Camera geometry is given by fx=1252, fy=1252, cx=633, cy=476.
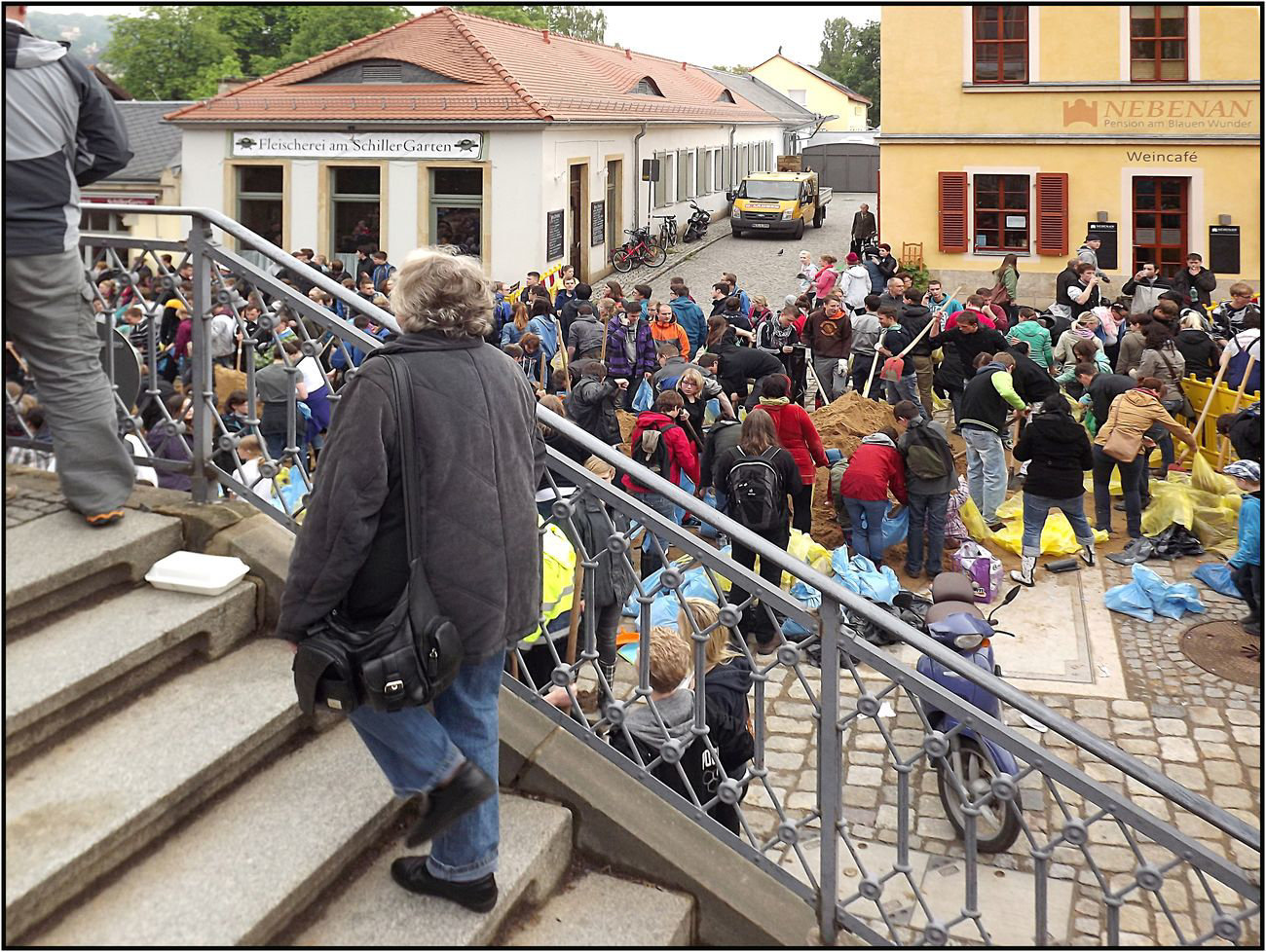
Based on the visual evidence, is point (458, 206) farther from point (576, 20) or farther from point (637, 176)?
point (576, 20)

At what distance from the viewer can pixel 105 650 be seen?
3.67 meters

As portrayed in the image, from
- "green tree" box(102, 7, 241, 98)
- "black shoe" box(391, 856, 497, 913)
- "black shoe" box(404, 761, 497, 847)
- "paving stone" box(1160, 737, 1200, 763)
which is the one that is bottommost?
"paving stone" box(1160, 737, 1200, 763)

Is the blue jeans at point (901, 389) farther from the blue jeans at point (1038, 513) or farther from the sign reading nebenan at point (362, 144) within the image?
the sign reading nebenan at point (362, 144)

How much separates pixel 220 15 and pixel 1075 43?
50735 millimetres

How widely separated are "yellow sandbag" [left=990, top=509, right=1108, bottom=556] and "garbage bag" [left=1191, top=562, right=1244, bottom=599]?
1013 millimetres

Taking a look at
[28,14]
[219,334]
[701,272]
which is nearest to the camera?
[28,14]

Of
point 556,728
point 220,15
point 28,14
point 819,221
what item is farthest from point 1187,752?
point 220,15

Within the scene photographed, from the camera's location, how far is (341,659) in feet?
9.98

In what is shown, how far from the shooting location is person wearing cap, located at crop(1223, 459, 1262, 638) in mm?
8430

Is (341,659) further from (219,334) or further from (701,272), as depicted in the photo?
(701,272)

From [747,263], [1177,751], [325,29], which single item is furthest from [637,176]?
[325,29]

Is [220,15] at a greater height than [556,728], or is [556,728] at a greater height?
[220,15]

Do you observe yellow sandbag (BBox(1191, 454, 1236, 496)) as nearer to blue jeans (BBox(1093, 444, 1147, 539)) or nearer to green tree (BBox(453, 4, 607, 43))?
blue jeans (BBox(1093, 444, 1147, 539))

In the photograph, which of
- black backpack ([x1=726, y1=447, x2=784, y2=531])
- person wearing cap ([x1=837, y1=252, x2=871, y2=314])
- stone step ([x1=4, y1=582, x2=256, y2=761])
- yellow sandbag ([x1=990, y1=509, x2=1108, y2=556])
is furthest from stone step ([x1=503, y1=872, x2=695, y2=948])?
person wearing cap ([x1=837, y1=252, x2=871, y2=314])
